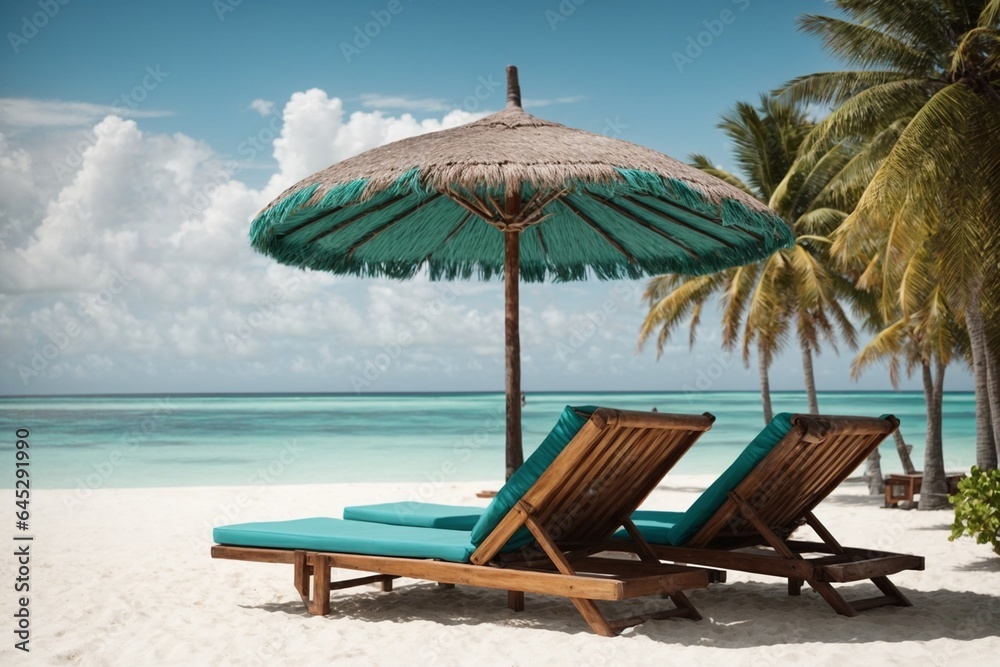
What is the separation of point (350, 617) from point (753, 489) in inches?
79.8

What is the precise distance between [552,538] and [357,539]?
0.94 metres

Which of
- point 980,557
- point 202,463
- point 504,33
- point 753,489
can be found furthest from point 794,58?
point 753,489

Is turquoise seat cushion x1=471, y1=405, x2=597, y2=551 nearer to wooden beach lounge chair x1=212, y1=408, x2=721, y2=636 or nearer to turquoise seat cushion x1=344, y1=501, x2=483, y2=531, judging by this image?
wooden beach lounge chair x1=212, y1=408, x2=721, y2=636

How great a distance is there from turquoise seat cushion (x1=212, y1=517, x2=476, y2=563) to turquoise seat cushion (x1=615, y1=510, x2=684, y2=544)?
3.12 ft

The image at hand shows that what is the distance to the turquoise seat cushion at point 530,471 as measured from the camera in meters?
3.71

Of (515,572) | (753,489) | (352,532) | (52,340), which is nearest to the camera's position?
(515,572)

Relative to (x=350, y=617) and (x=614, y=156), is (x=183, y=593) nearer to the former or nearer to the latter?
(x=350, y=617)

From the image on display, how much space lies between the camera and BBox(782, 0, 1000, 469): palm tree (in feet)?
24.4

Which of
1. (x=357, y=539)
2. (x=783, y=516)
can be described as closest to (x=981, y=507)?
(x=783, y=516)

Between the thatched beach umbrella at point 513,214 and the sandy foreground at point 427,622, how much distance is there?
4.45ft

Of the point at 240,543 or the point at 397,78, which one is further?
the point at 397,78

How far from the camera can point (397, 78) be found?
2139 centimetres

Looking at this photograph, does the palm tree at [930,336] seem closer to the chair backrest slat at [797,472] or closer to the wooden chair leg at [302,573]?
the chair backrest slat at [797,472]

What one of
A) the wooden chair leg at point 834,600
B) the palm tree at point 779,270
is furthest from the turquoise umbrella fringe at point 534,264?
the palm tree at point 779,270
